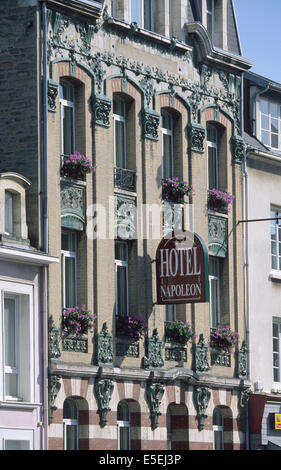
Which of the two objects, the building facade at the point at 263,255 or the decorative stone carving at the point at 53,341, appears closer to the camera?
the decorative stone carving at the point at 53,341

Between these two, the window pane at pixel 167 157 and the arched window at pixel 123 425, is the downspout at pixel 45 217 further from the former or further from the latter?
the window pane at pixel 167 157

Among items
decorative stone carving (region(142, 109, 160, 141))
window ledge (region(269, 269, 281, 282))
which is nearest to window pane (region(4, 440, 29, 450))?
decorative stone carving (region(142, 109, 160, 141))

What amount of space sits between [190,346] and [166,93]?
7.23m

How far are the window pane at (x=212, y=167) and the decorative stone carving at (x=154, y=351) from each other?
608 cm

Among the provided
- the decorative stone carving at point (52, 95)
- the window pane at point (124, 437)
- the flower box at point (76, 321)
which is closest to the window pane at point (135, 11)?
the decorative stone carving at point (52, 95)

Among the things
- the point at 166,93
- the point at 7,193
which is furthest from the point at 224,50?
the point at 7,193

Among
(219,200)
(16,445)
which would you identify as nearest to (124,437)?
(16,445)

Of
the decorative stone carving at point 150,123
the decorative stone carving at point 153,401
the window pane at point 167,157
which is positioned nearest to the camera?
the decorative stone carving at point 153,401

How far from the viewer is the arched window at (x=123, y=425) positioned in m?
42.8

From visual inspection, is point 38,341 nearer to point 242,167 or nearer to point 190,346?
point 190,346

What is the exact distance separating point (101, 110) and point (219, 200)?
6253mm

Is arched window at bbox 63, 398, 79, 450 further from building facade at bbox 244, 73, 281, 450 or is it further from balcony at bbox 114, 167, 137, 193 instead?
building facade at bbox 244, 73, 281, 450

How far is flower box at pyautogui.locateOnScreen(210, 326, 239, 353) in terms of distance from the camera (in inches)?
1823

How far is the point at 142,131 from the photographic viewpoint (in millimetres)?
44188
